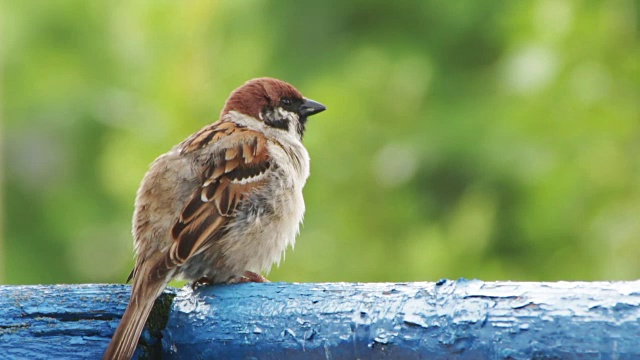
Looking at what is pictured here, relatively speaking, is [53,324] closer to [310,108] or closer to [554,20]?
[310,108]

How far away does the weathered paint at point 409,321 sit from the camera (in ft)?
4.68

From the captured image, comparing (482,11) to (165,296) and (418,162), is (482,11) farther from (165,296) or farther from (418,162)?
(165,296)

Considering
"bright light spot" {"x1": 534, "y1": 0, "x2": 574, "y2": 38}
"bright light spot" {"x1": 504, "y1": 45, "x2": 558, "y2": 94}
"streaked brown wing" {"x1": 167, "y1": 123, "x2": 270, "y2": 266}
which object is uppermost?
"bright light spot" {"x1": 534, "y1": 0, "x2": 574, "y2": 38}

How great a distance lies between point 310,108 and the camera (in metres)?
3.51

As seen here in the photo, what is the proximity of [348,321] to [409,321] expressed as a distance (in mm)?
115

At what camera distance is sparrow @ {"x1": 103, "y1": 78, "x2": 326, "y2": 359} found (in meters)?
2.59

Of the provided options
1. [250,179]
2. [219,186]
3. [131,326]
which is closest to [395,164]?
[250,179]

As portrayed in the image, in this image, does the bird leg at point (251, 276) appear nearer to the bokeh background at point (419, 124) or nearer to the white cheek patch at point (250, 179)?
the white cheek patch at point (250, 179)

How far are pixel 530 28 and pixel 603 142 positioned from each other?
1.77ft

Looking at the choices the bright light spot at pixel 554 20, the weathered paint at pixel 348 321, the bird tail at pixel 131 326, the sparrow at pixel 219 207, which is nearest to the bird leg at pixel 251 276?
the sparrow at pixel 219 207

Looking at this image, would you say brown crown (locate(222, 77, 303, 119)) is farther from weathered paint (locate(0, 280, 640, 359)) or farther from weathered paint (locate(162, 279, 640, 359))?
weathered paint (locate(162, 279, 640, 359))

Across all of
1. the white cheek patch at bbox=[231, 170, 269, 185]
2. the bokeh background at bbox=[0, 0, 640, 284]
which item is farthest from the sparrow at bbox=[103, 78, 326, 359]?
the bokeh background at bbox=[0, 0, 640, 284]

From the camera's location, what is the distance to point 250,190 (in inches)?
111

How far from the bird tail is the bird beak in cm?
156
